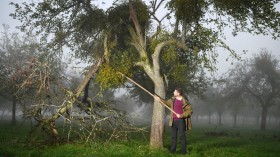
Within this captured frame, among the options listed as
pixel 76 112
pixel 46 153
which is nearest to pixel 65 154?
pixel 46 153

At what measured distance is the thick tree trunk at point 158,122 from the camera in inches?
535

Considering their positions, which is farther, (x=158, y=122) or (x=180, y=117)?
(x=158, y=122)

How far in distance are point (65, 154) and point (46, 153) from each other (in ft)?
2.32

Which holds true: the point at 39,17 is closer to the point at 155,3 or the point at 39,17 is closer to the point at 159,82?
the point at 155,3

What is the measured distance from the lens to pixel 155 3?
1705 cm

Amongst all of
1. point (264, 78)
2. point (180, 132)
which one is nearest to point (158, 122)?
point (180, 132)

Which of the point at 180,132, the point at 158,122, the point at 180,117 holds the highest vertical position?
the point at 180,117

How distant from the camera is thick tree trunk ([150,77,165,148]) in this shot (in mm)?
13578

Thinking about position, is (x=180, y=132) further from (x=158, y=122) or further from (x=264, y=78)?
(x=264, y=78)

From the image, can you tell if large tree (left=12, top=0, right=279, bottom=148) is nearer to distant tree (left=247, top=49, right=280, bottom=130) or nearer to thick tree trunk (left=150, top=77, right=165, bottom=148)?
thick tree trunk (left=150, top=77, right=165, bottom=148)

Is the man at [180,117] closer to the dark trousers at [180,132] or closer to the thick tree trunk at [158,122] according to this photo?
the dark trousers at [180,132]

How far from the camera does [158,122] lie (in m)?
13.8

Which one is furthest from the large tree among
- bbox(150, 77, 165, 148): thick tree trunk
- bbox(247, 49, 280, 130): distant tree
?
bbox(247, 49, 280, 130): distant tree

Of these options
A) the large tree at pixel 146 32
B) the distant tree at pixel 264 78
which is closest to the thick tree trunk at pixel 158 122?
the large tree at pixel 146 32
